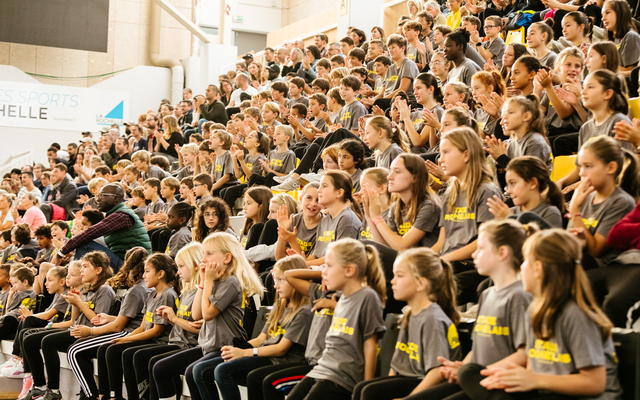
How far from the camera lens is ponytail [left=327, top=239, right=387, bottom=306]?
10.2 feet

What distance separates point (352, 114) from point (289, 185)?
1.10 meters

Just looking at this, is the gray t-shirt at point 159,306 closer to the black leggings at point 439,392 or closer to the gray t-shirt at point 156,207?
the gray t-shirt at point 156,207

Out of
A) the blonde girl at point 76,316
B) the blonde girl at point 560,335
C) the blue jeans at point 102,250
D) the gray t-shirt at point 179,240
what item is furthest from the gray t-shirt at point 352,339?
the blue jeans at point 102,250

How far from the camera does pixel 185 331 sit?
4.39 meters

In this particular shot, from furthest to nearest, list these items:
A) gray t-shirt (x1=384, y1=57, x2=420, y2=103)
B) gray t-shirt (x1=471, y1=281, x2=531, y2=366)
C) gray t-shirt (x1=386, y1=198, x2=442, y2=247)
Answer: gray t-shirt (x1=384, y1=57, x2=420, y2=103)
gray t-shirt (x1=386, y1=198, x2=442, y2=247)
gray t-shirt (x1=471, y1=281, x2=531, y2=366)

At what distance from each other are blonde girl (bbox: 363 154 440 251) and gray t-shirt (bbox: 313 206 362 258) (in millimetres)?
306

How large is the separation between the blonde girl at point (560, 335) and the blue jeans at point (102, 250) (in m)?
4.28

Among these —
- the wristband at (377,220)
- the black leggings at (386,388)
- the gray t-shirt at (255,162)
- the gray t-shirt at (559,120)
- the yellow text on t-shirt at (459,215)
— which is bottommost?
the black leggings at (386,388)

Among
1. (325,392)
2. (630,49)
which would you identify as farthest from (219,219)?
(630,49)

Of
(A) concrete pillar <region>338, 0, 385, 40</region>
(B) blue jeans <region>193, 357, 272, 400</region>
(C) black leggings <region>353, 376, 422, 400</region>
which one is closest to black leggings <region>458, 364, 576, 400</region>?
(C) black leggings <region>353, 376, 422, 400</region>

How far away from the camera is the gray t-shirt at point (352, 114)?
6680 mm

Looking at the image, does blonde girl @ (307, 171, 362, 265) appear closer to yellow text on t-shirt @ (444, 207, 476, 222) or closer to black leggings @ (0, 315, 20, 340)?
yellow text on t-shirt @ (444, 207, 476, 222)

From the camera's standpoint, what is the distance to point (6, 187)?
11.3m

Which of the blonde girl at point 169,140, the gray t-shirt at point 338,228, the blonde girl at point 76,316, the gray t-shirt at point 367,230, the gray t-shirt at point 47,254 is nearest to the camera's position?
the gray t-shirt at point 367,230
